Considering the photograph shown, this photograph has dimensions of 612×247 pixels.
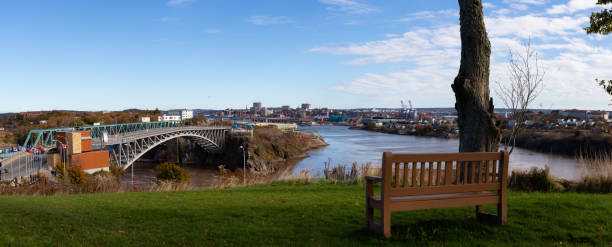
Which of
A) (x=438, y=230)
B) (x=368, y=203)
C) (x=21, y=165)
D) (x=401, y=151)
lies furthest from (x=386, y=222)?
(x=401, y=151)

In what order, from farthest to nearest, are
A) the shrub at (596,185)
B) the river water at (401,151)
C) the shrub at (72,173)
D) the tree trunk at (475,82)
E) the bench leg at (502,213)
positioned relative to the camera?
the river water at (401,151), the shrub at (72,173), the shrub at (596,185), the tree trunk at (475,82), the bench leg at (502,213)

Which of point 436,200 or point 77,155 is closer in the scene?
point 436,200

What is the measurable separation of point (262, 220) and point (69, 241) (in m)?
1.63

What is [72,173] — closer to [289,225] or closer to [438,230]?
[289,225]

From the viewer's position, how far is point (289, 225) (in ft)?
11.6

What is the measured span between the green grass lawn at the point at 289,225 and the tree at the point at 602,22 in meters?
2.33

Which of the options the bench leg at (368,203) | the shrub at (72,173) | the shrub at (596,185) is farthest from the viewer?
the shrub at (72,173)

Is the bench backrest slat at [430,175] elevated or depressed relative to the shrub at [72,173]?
elevated

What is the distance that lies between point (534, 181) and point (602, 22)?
248 centimetres

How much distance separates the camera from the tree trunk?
15.5 ft

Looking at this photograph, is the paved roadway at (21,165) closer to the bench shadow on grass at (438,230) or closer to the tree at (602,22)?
the bench shadow on grass at (438,230)

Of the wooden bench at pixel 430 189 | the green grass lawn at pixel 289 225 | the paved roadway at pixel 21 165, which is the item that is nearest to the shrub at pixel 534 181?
the green grass lawn at pixel 289 225

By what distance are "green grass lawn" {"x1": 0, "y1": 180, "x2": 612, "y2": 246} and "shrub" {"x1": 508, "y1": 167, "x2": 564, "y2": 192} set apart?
1171mm

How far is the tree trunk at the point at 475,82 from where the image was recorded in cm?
472
